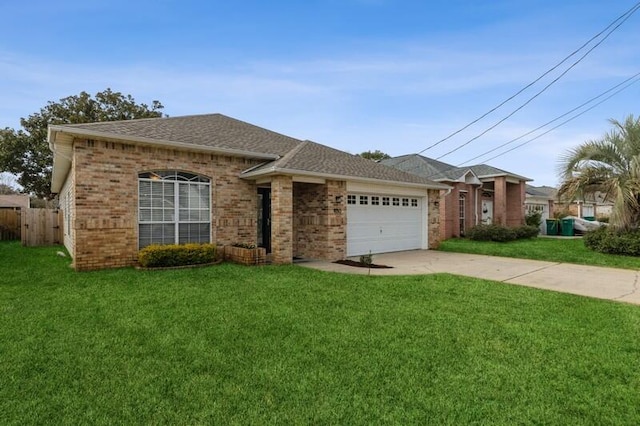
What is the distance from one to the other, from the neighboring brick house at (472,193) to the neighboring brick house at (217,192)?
5.63 meters

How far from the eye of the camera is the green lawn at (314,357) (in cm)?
280

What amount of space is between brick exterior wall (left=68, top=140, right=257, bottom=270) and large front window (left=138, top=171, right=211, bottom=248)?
191 mm

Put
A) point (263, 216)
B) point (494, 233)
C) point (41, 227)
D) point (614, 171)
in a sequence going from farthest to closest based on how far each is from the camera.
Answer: point (494, 233) → point (41, 227) → point (614, 171) → point (263, 216)

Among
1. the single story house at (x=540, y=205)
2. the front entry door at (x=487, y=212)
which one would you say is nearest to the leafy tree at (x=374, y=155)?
the single story house at (x=540, y=205)

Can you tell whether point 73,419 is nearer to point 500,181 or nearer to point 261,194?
point 261,194

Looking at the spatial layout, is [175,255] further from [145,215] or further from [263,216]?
[263,216]

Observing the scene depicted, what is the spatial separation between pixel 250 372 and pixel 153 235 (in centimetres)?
757

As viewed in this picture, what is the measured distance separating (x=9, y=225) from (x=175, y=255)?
1843 cm

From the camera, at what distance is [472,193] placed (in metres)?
20.6

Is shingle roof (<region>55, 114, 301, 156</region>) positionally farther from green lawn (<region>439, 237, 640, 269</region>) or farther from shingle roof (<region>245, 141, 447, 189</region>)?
green lawn (<region>439, 237, 640, 269</region>)

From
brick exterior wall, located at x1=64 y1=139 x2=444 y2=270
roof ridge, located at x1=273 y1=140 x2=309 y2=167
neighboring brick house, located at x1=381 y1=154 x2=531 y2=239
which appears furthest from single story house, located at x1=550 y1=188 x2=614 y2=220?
roof ridge, located at x1=273 y1=140 x2=309 y2=167

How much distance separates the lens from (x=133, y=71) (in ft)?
45.1

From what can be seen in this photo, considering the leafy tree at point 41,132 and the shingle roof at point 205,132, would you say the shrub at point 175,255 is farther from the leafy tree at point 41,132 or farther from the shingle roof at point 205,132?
the leafy tree at point 41,132

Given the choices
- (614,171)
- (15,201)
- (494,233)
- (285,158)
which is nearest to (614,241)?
(614,171)
